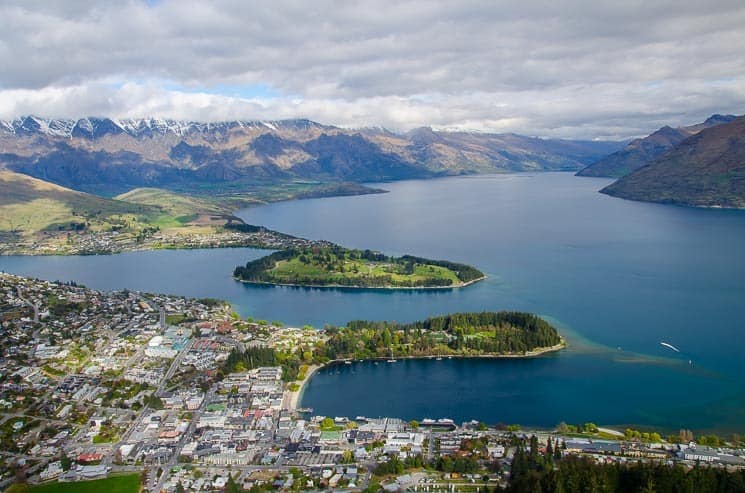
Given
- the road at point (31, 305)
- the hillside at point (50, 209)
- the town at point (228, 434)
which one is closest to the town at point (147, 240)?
the hillside at point (50, 209)

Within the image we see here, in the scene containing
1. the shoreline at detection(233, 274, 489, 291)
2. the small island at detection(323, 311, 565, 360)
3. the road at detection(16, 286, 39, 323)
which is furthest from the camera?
the shoreline at detection(233, 274, 489, 291)

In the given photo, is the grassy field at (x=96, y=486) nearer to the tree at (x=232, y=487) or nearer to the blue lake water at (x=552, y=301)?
the tree at (x=232, y=487)

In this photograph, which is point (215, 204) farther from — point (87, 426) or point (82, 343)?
point (87, 426)

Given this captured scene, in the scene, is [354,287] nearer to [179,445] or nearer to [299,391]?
[299,391]

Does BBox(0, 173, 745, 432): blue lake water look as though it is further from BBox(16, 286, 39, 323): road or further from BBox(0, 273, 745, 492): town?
BBox(16, 286, 39, 323): road

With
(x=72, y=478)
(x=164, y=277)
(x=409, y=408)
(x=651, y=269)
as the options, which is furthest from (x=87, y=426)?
(x=651, y=269)

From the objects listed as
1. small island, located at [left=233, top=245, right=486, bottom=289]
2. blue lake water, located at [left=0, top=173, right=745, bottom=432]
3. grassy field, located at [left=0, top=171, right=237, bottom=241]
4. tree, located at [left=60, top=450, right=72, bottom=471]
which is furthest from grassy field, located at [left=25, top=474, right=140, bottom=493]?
grassy field, located at [left=0, top=171, right=237, bottom=241]
